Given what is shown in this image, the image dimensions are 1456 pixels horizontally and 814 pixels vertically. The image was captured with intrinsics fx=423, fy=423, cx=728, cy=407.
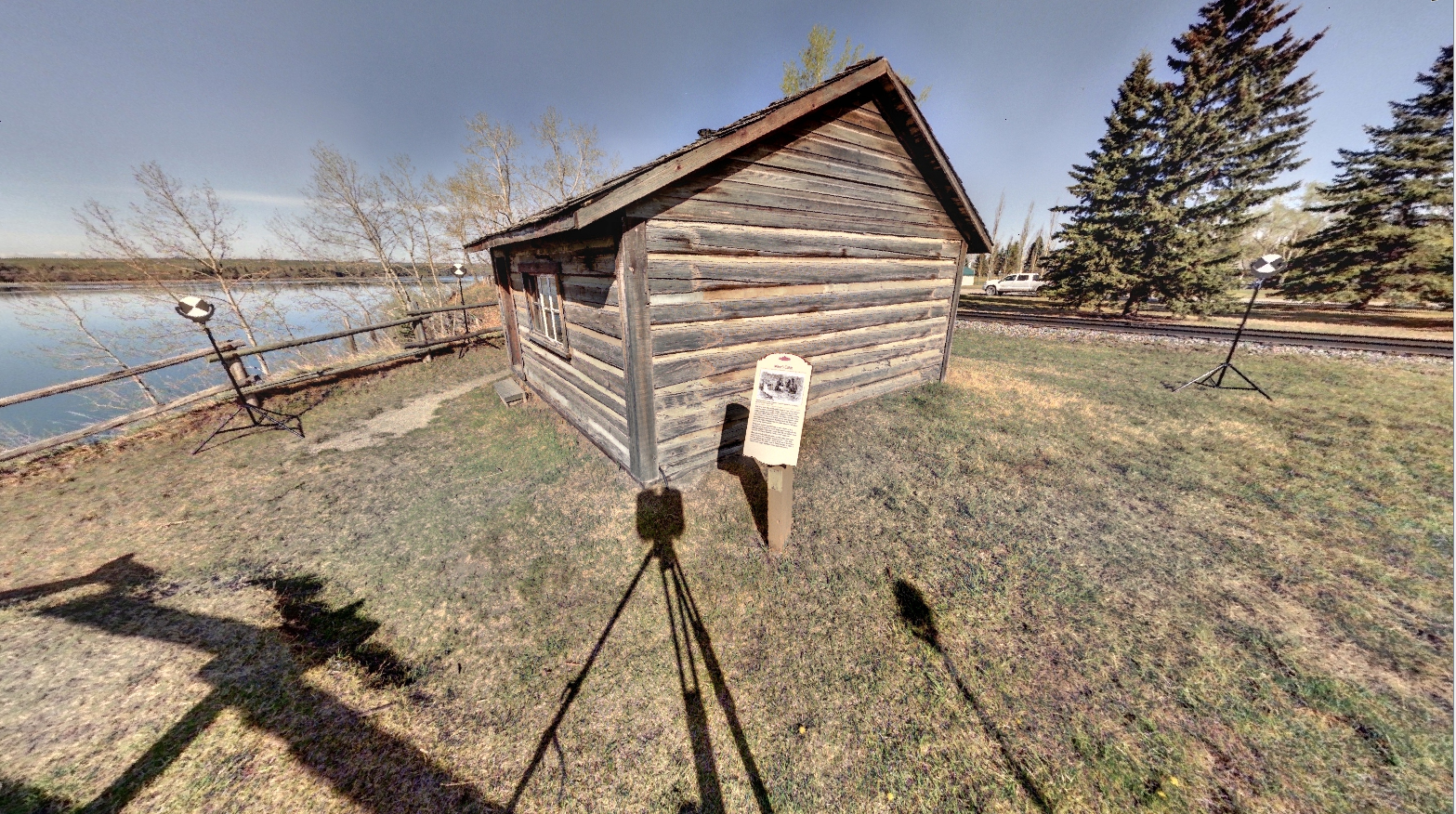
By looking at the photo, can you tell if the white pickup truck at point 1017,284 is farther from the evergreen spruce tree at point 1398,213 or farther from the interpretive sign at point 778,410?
the interpretive sign at point 778,410

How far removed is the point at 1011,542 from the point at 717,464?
347 centimetres

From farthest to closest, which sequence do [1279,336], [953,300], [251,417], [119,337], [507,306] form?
[119,337], [1279,336], [507,306], [953,300], [251,417]

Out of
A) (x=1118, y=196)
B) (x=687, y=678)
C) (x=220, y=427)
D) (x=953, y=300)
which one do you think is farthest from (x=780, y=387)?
(x=1118, y=196)

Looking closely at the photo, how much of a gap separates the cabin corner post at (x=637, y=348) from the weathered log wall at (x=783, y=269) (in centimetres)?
10

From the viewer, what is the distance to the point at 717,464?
19.2 feet

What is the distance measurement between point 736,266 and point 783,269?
818mm

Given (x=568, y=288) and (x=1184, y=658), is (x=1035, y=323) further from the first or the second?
(x=568, y=288)

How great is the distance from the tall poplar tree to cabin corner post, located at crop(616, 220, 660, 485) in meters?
22.8

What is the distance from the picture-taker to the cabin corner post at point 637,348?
4363 mm

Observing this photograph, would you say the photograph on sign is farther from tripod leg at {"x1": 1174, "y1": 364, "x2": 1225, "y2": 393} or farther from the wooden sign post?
tripod leg at {"x1": 1174, "y1": 364, "x2": 1225, "y2": 393}

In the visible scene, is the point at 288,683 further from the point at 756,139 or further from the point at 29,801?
the point at 756,139

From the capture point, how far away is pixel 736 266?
516 cm

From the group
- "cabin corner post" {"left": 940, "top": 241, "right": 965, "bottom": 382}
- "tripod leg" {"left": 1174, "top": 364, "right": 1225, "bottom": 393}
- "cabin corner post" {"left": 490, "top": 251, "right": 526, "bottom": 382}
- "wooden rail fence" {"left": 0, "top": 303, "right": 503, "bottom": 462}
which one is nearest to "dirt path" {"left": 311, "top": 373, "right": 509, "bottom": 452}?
"cabin corner post" {"left": 490, "top": 251, "right": 526, "bottom": 382}

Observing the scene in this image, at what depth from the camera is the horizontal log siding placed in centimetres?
502
